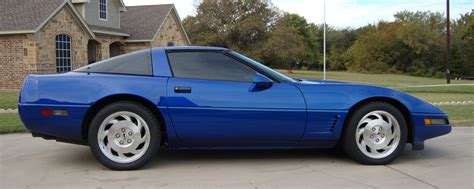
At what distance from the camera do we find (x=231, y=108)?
4.67m

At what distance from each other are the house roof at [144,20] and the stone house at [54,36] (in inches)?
26.5

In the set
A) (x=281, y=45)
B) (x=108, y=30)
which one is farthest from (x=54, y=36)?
(x=281, y=45)

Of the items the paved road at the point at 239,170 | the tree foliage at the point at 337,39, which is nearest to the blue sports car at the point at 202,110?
the paved road at the point at 239,170

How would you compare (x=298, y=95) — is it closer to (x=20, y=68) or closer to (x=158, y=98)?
(x=158, y=98)

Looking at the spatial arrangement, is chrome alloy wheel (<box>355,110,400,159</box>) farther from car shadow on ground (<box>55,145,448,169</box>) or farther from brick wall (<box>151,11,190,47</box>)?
brick wall (<box>151,11,190,47</box>)

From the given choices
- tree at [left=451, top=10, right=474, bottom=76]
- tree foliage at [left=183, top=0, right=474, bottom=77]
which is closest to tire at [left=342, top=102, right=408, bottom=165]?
tree foliage at [left=183, top=0, right=474, bottom=77]

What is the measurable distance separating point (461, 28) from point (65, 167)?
71.7m

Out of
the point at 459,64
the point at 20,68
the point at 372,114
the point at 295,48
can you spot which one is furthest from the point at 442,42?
the point at 372,114

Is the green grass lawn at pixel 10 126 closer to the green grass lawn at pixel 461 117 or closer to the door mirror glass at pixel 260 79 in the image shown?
the door mirror glass at pixel 260 79

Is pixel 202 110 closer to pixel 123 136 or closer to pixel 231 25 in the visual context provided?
pixel 123 136

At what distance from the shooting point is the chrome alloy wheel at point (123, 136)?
4648 millimetres

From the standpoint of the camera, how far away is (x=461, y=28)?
66.9 m

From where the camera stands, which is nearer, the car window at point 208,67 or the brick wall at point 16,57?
the car window at point 208,67

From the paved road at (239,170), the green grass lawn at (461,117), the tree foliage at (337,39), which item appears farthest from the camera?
the tree foliage at (337,39)
